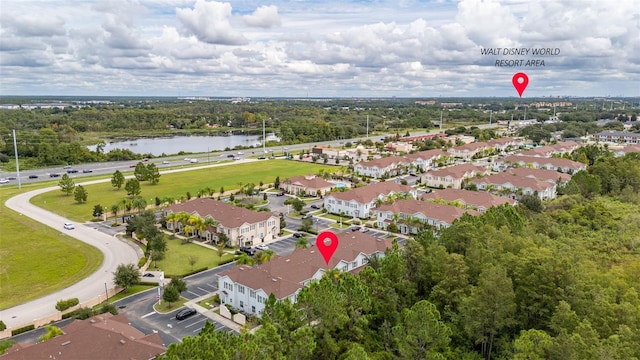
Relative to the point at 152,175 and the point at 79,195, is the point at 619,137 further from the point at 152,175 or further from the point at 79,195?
the point at 79,195

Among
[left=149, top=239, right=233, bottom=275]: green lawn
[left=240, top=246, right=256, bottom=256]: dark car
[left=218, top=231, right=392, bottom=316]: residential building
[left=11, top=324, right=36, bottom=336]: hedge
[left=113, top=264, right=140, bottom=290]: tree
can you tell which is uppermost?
[left=218, top=231, right=392, bottom=316]: residential building

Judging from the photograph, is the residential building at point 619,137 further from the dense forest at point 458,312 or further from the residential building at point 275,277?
the residential building at point 275,277

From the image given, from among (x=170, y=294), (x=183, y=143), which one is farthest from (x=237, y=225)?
(x=183, y=143)

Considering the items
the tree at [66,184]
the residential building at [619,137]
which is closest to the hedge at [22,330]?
the tree at [66,184]

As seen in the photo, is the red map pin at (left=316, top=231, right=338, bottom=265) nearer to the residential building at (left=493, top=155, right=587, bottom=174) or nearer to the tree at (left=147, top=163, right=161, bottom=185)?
the tree at (left=147, top=163, right=161, bottom=185)

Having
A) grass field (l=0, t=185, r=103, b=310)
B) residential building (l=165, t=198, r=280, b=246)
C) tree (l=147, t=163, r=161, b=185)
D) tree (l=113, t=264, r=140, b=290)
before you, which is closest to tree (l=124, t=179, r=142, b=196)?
tree (l=147, t=163, r=161, b=185)

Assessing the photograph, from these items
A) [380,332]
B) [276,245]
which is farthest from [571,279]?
[276,245]

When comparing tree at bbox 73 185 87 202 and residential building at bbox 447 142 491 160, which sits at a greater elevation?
residential building at bbox 447 142 491 160
